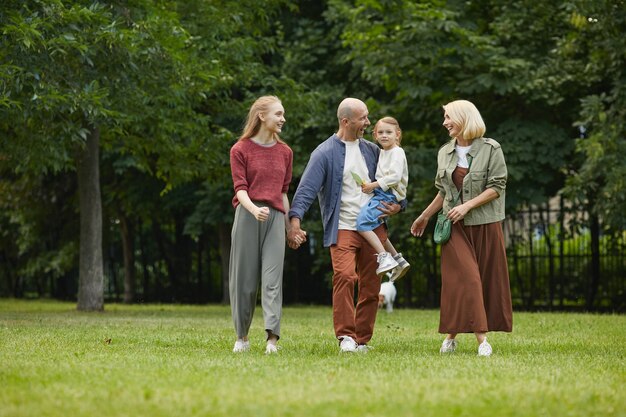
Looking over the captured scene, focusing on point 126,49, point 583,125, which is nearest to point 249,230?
point 126,49

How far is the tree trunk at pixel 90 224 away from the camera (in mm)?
19219

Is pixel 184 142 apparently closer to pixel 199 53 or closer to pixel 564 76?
pixel 199 53

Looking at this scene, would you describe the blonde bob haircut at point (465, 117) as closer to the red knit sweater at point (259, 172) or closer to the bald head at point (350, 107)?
the bald head at point (350, 107)

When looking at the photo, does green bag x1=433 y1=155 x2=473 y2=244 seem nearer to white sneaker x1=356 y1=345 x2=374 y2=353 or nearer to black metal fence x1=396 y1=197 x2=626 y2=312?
white sneaker x1=356 y1=345 x2=374 y2=353

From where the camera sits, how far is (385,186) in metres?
9.05

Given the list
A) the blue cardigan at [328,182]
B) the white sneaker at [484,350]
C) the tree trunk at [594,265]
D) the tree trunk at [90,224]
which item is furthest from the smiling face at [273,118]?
the tree trunk at [594,265]

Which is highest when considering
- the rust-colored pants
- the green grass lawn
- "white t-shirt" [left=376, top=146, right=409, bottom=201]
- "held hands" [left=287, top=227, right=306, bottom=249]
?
"white t-shirt" [left=376, top=146, right=409, bottom=201]

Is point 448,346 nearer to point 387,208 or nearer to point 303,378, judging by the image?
point 387,208

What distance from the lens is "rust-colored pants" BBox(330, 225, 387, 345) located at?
907cm

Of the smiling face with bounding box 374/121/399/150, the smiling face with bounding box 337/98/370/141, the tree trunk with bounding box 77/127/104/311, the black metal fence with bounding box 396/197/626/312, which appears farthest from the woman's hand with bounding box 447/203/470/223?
the black metal fence with bounding box 396/197/626/312

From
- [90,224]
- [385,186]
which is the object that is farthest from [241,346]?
[90,224]

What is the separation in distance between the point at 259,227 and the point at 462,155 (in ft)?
5.92

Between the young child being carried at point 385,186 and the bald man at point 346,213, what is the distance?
0.08m

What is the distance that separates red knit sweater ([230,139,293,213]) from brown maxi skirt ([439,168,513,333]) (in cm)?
148
